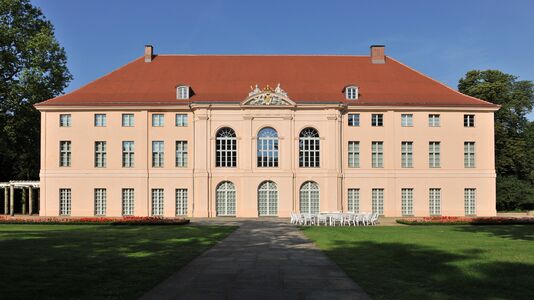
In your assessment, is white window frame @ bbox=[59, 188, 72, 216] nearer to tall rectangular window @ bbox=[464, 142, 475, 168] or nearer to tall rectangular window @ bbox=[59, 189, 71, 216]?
tall rectangular window @ bbox=[59, 189, 71, 216]

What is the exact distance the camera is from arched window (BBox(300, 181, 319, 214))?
1658 inches

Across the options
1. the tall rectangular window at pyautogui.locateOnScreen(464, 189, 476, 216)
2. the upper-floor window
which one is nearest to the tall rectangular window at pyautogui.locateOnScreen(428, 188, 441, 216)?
the tall rectangular window at pyautogui.locateOnScreen(464, 189, 476, 216)

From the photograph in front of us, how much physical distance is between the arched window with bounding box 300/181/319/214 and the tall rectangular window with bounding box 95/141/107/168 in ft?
54.7

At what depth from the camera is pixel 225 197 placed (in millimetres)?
42312

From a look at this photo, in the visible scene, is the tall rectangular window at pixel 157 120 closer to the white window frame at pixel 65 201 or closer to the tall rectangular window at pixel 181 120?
the tall rectangular window at pixel 181 120

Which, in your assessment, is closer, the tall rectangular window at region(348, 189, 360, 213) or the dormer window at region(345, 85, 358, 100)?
the tall rectangular window at region(348, 189, 360, 213)

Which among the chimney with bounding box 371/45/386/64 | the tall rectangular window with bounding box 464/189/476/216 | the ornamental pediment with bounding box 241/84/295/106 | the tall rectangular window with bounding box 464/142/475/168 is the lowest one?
the tall rectangular window with bounding box 464/189/476/216

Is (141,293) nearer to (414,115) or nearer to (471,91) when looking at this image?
(414,115)

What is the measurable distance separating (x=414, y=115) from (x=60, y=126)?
2968cm

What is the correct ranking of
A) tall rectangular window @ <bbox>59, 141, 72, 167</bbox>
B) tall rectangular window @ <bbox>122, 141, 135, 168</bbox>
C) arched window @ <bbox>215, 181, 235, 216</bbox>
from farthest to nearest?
tall rectangular window @ <bbox>59, 141, 72, 167</bbox>, tall rectangular window @ <bbox>122, 141, 135, 168</bbox>, arched window @ <bbox>215, 181, 235, 216</bbox>

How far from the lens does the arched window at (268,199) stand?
4200 cm

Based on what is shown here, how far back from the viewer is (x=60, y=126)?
4325 centimetres

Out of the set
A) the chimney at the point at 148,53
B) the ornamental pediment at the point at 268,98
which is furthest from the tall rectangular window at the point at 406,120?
the chimney at the point at 148,53

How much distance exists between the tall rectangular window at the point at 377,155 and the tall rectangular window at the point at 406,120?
2.63 m
